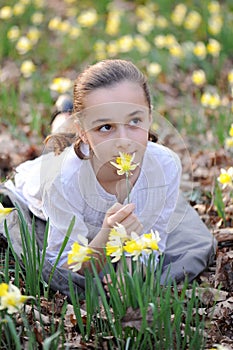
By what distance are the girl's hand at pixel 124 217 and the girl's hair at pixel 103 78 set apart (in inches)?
14.0

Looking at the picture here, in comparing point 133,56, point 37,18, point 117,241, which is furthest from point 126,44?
point 117,241

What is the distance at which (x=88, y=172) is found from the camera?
9.11 ft

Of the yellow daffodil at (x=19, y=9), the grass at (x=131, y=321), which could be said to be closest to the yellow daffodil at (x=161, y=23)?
the yellow daffodil at (x=19, y=9)

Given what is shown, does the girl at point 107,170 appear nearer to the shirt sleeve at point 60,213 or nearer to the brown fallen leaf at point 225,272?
the shirt sleeve at point 60,213

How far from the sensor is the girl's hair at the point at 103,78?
2688 mm

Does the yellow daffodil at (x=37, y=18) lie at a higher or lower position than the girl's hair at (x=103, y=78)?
lower

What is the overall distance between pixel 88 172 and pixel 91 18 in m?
3.89

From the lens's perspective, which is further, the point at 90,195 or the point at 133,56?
the point at 133,56

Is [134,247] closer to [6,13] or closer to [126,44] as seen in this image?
[126,44]

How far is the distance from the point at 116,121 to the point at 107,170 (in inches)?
8.9

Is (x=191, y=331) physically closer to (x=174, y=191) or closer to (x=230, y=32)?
(x=174, y=191)

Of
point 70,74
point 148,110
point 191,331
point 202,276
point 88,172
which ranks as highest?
point 148,110

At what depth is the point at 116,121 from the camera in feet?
8.43

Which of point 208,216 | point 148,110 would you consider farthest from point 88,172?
point 208,216
